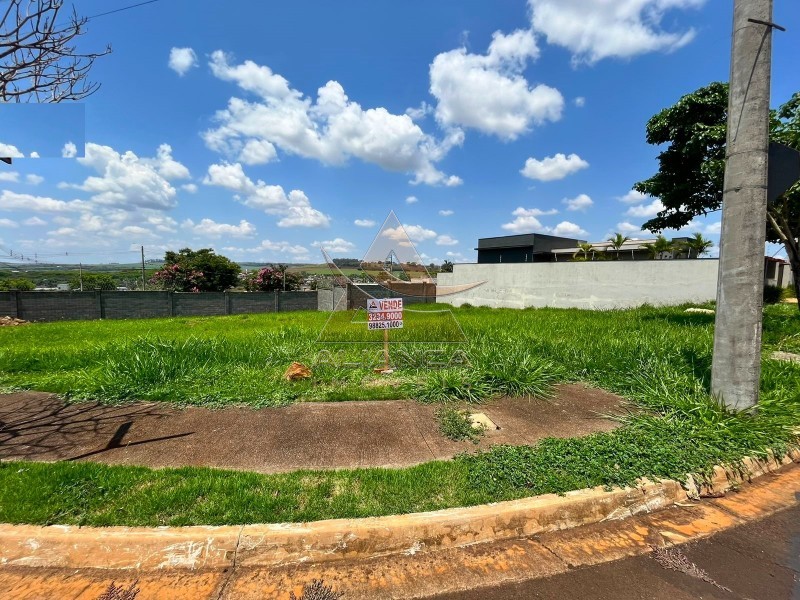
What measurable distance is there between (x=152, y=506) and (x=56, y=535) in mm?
503

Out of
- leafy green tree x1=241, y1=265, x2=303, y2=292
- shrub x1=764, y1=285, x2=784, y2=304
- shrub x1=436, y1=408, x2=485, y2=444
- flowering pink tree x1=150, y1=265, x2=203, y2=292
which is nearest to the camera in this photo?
shrub x1=436, y1=408, x2=485, y2=444

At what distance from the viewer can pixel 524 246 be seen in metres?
39.2

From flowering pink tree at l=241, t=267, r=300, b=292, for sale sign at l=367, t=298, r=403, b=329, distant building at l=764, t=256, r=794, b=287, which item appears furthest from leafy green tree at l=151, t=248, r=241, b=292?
distant building at l=764, t=256, r=794, b=287

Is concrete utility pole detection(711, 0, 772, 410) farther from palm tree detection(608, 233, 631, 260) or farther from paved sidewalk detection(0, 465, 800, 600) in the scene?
palm tree detection(608, 233, 631, 260)

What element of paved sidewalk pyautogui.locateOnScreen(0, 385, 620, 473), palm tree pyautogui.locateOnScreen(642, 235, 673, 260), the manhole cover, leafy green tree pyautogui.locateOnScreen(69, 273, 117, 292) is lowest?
paved sidewalk pyautogui.locateOnScreen(0, 385, 620, 473)

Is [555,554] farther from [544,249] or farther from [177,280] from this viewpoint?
[544,249]

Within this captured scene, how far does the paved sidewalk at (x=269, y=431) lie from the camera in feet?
11.0

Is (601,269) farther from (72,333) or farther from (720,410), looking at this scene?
(72,333)

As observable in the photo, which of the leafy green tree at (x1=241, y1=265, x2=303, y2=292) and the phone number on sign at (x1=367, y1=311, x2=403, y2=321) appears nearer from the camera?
the phone number on sign at (x1=367, y1=311, x2=403, y2=321)

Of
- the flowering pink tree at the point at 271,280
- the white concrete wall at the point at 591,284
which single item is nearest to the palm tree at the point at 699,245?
the white concrete wall at the point at 591,284

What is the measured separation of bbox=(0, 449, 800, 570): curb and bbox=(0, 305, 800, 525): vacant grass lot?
0.11 meters

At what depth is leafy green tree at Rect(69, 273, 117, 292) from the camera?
71.2ft

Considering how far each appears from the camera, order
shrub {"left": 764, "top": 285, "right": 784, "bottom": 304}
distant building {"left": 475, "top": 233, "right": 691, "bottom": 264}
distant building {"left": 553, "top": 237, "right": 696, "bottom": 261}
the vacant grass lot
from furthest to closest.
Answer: distant building {"left": 475, "top": 233, "right": 691, "bottom": 264}, distant building {"left": 553, "top": 237, "right": 696, "bottom": 261}, shrub {"left": 764, "top": 285, "right": 784, "bottom": 304}, the vacant grass lot

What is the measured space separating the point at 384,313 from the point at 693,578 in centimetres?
455
